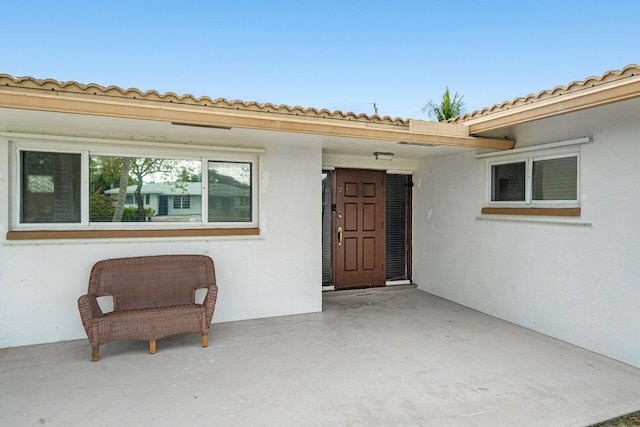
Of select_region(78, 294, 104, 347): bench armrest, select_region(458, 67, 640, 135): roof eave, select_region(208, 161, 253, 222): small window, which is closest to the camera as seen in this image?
select_region(458, 67, 640, 135): roof eave

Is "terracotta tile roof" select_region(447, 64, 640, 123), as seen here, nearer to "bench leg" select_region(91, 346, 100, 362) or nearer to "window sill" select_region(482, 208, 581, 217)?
"window sill" select_region(482, 208, 581, 217)

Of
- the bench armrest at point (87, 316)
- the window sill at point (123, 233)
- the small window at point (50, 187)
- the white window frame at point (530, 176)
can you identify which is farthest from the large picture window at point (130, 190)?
the white window frame at point (530, 176)

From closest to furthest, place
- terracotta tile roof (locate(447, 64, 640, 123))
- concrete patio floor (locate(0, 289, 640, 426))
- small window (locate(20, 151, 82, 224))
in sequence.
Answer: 1. concrete patio floor (locate(0, 289, 640, 426))
2. terracotta tile roof (locate(447, 64, 640, 123))
3. small window (locate(20, 151, 82, 224))

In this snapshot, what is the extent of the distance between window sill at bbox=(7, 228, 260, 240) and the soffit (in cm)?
314

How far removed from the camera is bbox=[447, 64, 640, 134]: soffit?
9.35 feet

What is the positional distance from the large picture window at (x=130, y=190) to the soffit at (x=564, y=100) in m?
2.95

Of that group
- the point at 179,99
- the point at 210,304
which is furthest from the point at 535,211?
the point at 179,99

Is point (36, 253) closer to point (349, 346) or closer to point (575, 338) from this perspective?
point (349, 346)

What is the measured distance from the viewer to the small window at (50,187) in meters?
3.98

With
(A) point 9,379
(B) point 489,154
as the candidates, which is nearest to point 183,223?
(A) point 9,379

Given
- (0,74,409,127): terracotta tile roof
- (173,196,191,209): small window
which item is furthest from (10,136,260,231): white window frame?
(0,74,409,127): terracotta tile roof

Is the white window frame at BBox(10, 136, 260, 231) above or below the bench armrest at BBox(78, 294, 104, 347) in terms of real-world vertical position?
above

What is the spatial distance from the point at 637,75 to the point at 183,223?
466 centimetres

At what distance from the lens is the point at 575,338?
13.0ft
